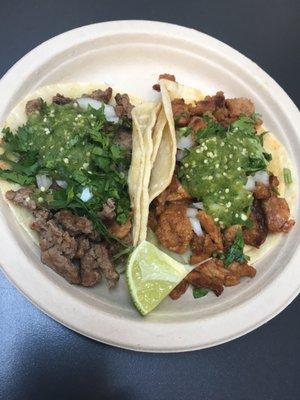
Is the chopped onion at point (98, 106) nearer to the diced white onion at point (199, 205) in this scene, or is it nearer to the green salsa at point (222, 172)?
the green salsa at point (222, 172)

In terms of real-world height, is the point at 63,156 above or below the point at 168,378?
above

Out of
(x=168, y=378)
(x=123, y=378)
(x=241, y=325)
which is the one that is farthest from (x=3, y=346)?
(x=241, y=325)

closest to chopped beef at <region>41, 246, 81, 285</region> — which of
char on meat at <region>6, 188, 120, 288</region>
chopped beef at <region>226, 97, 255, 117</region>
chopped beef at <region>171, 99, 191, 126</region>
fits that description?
char on meat at <region>6, 188, 120, 288</region>

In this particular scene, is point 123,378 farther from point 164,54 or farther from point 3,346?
point 164,54

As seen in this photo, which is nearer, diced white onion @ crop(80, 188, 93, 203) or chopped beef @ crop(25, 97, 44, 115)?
diced white onion @ crop(80, 188, 93, 203)

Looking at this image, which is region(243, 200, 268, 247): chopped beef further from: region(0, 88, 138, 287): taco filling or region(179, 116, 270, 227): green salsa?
region(0, 88, 138, 287): taco filling

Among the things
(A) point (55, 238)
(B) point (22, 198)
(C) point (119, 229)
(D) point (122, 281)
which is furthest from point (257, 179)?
(B) point (22, 198)

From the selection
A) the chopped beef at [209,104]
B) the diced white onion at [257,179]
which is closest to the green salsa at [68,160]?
the chopped beef at [209,104]
